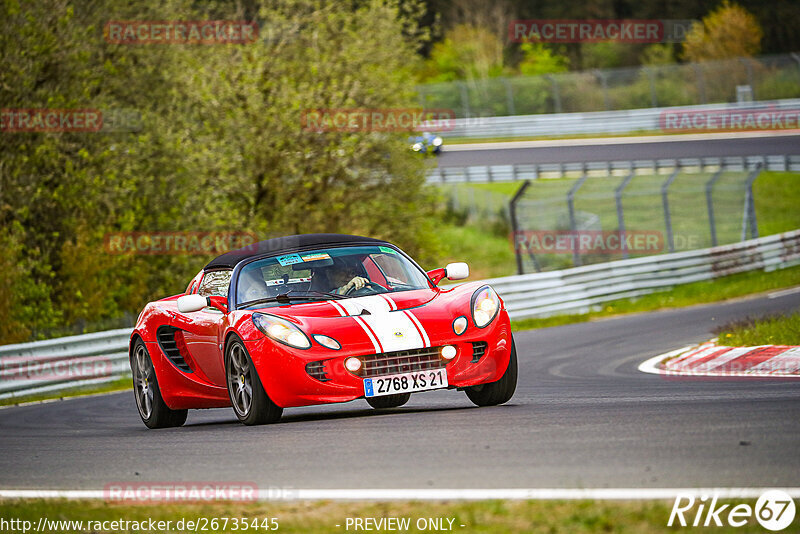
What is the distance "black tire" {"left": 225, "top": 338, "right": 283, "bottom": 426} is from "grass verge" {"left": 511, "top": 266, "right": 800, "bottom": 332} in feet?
42.1

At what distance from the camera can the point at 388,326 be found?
8422 millimetres

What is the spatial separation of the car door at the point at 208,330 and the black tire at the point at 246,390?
305 millimetres

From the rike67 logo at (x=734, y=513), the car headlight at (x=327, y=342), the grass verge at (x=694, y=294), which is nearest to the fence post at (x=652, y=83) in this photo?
the grass verge at (x=694, y=294)

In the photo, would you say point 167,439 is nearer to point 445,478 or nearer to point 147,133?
point 445,478

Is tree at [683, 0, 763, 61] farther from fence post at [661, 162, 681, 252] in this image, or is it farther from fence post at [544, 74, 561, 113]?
fence post at [661, 162, 681, 252]

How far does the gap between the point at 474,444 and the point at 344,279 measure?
113 inches

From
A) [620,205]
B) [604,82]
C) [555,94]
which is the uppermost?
[604,82]

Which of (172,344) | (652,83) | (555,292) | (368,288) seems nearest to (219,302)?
(172,344)

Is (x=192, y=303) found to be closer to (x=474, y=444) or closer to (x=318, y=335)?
(x=318, y=335)

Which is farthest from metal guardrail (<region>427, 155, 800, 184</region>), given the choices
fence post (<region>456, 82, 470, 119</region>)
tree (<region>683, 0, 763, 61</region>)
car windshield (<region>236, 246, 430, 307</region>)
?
car windshield (<region>236, 246, 430, 307</region>)

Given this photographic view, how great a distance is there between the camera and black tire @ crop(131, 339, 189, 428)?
1027 centimetres

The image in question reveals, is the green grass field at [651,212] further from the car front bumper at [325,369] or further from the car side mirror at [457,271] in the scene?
the car front bumper at [325,369]

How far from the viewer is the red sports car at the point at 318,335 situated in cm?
837

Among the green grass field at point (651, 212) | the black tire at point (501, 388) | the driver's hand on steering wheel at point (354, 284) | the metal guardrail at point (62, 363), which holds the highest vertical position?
the driver's hand on steering wheel at point (354, 284)
